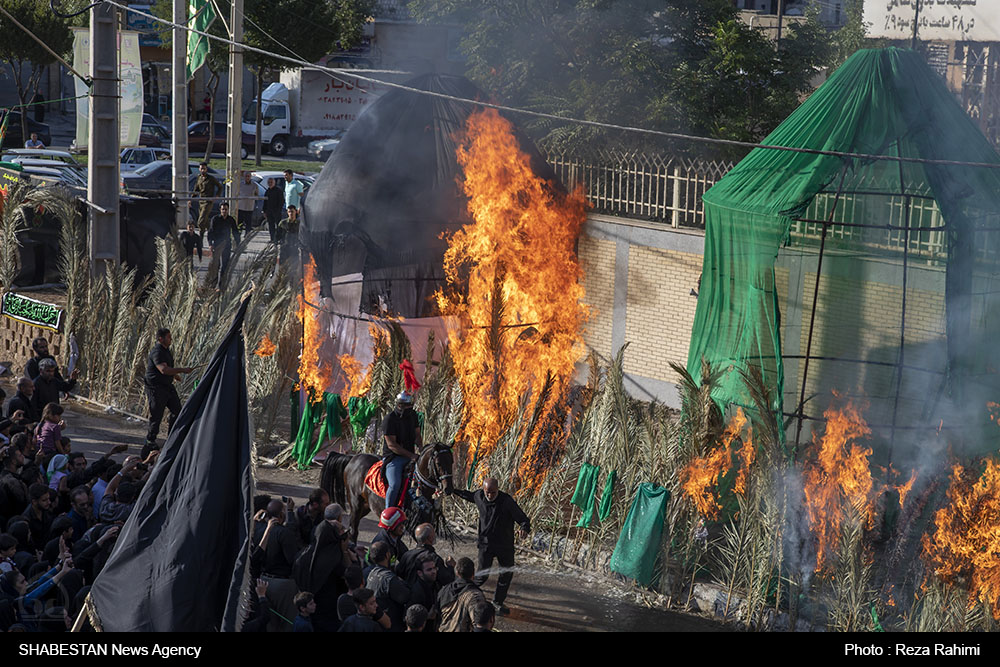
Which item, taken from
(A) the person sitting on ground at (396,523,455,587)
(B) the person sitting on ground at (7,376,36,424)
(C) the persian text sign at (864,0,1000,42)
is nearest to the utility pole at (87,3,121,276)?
(B) the person sitting on ground at (7,376,36,424)

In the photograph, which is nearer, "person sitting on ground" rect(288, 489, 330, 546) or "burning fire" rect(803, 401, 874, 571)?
"person sitting on ground" rect(288, 489, 330, 546)

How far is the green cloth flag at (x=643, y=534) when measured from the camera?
9.92m

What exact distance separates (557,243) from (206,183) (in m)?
11.0

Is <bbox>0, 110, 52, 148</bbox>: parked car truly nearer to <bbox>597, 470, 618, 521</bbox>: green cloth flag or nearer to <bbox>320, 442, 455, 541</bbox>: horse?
<bbox>320, 442, 455, 541</bbox>: horse

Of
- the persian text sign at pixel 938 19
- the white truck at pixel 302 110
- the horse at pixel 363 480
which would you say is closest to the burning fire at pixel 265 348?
the horse at pixel 363 480

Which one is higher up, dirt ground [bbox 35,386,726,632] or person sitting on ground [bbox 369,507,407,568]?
person sitting on ground [bbox 369,507,407,568]

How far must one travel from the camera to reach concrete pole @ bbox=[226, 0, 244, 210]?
71.6 feet

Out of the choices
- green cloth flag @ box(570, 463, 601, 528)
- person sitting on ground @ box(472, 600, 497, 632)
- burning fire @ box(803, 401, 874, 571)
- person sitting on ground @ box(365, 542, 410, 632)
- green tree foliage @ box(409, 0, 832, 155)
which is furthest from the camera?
green tree foliage @ box(409, 0, 832, 155)

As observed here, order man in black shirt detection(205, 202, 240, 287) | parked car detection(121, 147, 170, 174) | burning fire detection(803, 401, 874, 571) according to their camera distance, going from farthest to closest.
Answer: parked car detection(121, 147, 170, 174)
man in black shirt detection(205, 202, 240, 287)
burning fire detection(803, 401, 874, 571)

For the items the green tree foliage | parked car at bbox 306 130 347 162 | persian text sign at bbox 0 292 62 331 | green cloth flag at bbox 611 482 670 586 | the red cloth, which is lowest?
green cloth flag at bbox 611 482 670 586

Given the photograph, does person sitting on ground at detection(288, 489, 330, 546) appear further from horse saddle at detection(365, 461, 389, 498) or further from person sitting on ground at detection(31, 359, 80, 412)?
person sitting on ground at detection(31, 359, 80, 412)

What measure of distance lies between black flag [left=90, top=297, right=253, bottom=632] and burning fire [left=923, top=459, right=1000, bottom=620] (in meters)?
5.48

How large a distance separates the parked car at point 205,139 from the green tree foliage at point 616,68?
22.1 m

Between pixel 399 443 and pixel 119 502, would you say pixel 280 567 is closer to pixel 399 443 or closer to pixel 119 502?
pixel 119 502
